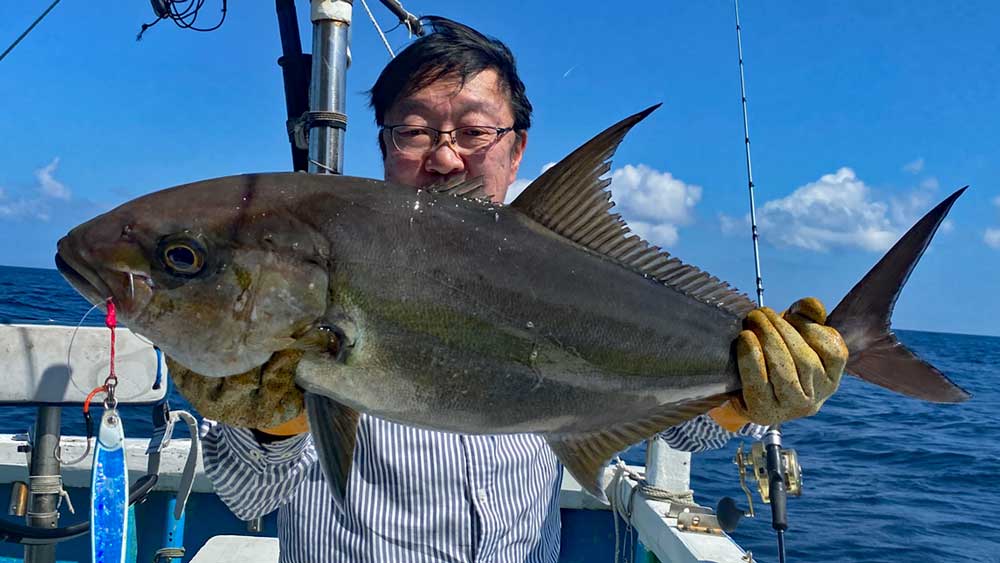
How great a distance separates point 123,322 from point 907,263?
2.04 metres

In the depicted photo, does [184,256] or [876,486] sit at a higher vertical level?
[184,256]

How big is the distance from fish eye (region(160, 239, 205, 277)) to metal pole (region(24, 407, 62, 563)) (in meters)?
2.37

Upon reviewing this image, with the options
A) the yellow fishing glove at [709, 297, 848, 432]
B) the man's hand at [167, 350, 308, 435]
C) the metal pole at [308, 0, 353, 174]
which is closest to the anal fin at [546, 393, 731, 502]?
the yellow fishing glove at [709, 297, 848, 432]

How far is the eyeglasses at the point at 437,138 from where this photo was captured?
2654mm

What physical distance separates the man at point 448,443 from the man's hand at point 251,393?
47 millimetres

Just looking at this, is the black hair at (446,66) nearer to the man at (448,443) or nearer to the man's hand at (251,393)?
the man at (448,443)

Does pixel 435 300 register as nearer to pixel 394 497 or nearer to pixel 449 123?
pixel 394 497

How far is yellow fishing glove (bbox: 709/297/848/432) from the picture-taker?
6.36ft

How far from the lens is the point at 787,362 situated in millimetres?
1954

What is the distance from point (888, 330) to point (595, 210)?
95cm

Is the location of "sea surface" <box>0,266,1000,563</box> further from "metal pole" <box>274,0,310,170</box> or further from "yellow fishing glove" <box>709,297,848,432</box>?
"yellow fishing glove" <box>709,297,848,432</box>

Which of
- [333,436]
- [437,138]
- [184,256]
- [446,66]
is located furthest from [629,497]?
[184,256]

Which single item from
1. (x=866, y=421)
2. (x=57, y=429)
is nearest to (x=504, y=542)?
(x=57, y=429)

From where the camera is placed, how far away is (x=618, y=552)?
15.3 feet
